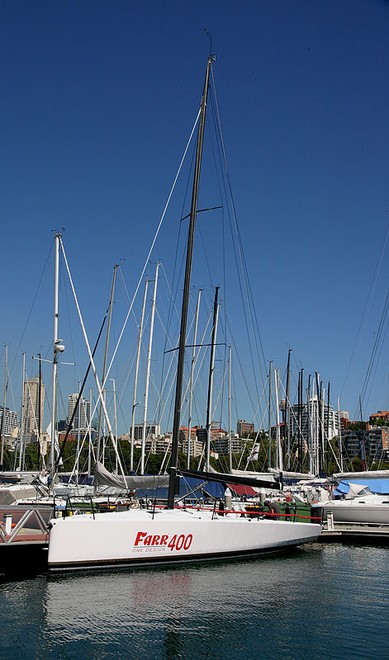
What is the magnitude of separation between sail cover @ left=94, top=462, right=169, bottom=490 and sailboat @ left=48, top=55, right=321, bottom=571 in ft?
16.8

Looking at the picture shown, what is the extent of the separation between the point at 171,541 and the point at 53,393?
10.2m

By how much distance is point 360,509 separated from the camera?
35156 millimetres

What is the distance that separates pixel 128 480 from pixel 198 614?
18.5m

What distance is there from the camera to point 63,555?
19344 mm

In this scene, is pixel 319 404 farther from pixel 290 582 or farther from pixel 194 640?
pixel 194 640

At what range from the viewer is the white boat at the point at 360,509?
114ft

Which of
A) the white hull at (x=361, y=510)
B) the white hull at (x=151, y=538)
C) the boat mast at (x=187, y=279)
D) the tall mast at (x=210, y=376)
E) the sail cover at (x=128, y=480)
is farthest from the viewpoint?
the tall mast at (x=210, y=376)

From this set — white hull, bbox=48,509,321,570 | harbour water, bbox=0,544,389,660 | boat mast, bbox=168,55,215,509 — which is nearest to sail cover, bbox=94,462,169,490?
boat mast, bbox=168,55,215,509

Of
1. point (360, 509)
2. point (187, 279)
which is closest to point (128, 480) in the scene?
point (360, 509)

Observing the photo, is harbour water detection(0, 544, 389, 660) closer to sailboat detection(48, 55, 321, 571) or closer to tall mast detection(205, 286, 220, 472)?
sailboat detection(48, 55, 321, 571)

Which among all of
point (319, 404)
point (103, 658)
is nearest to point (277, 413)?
point (319, 404)

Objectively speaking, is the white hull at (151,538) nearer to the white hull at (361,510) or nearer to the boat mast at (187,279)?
the boat mast at (187,279)

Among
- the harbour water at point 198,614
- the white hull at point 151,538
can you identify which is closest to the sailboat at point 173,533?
the white hull at point 151,538

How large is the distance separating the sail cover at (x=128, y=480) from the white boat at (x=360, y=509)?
861 centimetres
